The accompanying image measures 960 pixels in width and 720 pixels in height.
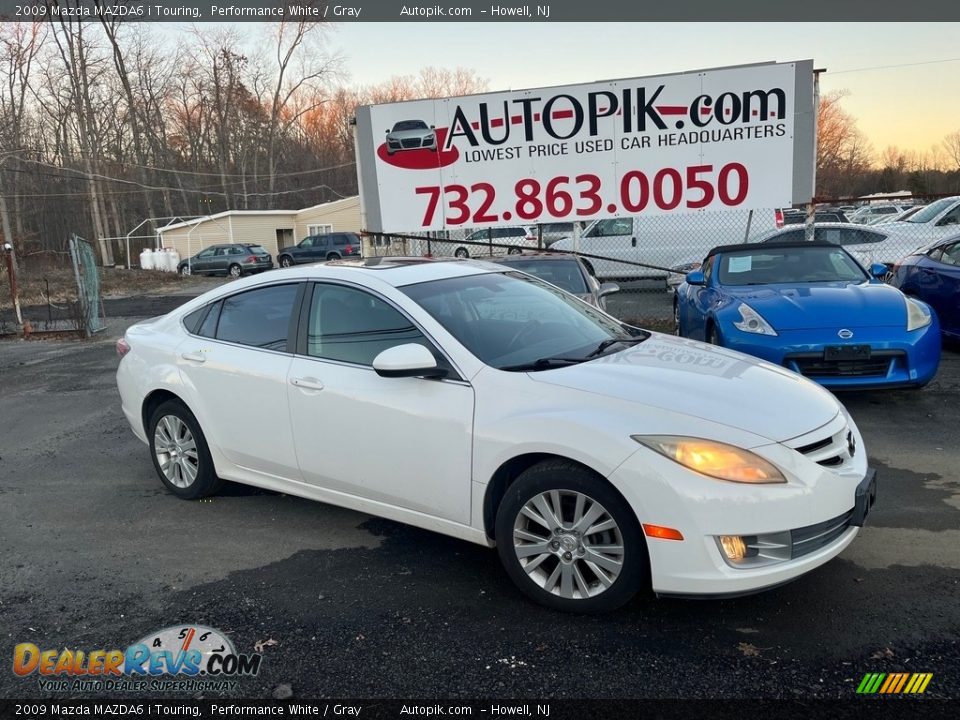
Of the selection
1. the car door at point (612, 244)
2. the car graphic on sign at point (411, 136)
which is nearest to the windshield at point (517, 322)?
the car graphic on sign at point (411, 136)

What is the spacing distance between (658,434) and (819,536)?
79 cm

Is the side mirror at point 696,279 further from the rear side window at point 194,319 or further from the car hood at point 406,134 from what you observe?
the rear side window at point 194,319

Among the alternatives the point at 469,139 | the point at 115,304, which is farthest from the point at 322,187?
the point at 469,139

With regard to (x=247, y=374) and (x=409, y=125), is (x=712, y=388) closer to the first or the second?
(x=247, y=374)

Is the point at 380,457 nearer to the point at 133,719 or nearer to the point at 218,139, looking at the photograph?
the point at 133,719

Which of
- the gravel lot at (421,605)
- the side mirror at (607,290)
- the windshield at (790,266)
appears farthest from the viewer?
the side mirror at (607,290)

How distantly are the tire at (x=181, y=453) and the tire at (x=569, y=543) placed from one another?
91.6 inches

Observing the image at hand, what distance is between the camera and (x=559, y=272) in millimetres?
8453

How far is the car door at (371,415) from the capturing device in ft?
10.8

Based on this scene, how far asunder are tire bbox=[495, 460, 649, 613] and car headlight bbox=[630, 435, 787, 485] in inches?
11.9

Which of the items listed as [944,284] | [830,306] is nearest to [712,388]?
[830,306]

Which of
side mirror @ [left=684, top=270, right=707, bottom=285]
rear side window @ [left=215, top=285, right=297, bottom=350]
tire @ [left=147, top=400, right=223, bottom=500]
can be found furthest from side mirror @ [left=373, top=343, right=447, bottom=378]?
side mirror @ [left=684, top=270, right=707, bottom=285]

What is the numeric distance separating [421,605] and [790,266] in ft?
18.7

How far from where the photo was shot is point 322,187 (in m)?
51.0
